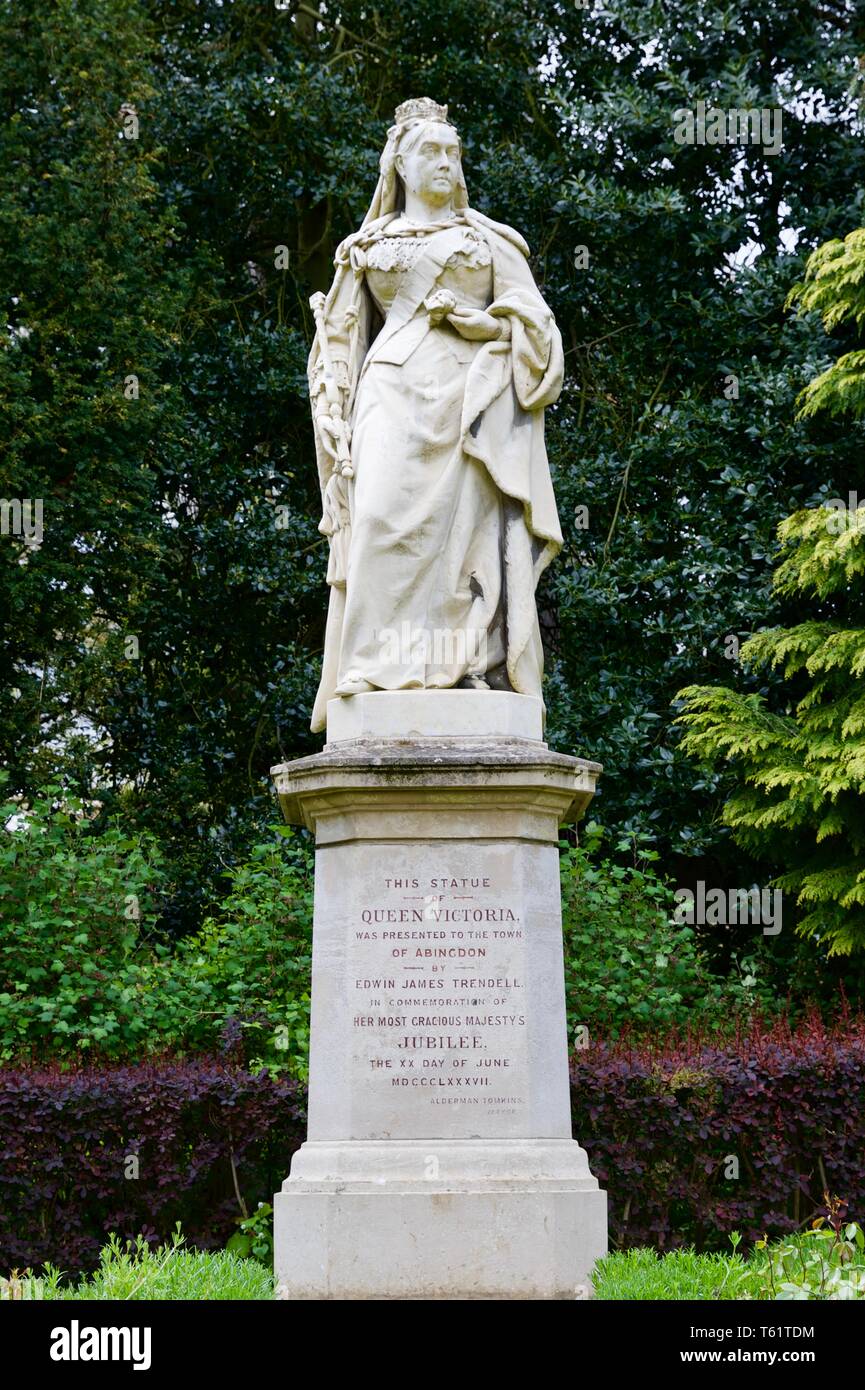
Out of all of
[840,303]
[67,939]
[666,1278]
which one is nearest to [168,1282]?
[666,1278]

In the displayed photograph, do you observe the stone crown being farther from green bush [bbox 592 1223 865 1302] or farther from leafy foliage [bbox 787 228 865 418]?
leafy foliage [bbox 787 228 865 418]

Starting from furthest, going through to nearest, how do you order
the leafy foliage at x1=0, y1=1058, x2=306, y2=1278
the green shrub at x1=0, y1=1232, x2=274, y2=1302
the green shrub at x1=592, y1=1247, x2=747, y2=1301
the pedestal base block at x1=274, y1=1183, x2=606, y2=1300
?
the leafy foliage at x1=0, y1=1058, x2=306, y2=1278 → the pedestal base block at x1=274, y1=1183, x2=606, y2=1300 → the green shrub at x1=0, y1=1232, x2=274, y2=1302 → the green shrub at x1=592, y1=1247, x2=747, y2=1301

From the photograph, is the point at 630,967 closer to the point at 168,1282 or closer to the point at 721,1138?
the point at 721,1138

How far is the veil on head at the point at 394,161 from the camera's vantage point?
9508 millimetres

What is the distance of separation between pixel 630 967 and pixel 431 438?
19.3 feet

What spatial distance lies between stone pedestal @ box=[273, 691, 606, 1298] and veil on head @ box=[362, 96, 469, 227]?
2748 millimetres

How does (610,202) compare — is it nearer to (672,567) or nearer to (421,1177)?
(672,567)

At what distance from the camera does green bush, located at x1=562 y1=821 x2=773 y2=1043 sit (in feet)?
43.3

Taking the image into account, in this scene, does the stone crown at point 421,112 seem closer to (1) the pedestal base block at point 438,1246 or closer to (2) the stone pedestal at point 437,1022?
(2) the stone pedestal at point 437,1022

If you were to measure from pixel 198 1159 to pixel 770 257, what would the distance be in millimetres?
11691

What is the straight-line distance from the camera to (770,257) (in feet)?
60.8

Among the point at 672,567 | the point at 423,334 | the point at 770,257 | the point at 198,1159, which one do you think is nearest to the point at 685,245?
the point at 770,257

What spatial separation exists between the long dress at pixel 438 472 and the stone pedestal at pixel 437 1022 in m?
0.36

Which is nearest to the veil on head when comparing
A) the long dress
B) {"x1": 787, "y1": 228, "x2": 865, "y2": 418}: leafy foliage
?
the long dress
